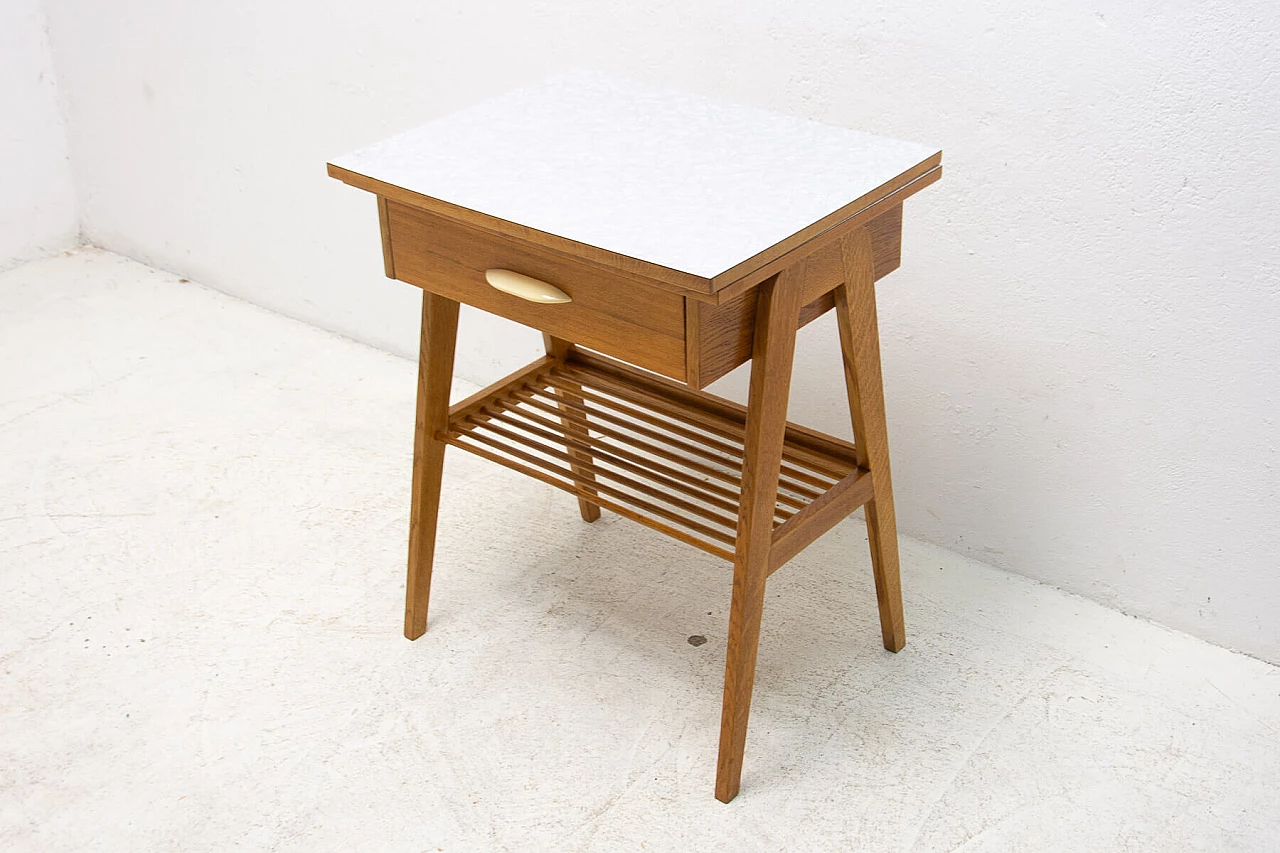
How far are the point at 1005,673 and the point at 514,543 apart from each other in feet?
3.53

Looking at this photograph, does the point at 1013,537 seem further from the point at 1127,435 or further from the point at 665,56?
the point at 665,56

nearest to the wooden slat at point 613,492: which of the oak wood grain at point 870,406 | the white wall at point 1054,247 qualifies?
the oak wood grain at point 870,406

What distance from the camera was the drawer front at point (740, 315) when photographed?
A: 1920 mm

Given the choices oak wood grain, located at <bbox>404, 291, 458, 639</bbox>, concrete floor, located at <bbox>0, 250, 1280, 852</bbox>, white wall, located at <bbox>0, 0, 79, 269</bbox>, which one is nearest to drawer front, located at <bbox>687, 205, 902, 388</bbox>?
oak wood grain, located at <bbox>404, 291, 458, 639</bbox>

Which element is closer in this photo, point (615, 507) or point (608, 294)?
point (608, 294)

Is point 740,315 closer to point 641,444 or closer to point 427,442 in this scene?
point 641,444

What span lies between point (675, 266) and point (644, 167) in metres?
0.38

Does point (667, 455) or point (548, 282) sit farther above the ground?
point (548, 282)

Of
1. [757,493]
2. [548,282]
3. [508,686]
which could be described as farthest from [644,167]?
[508,686]

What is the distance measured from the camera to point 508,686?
2.56 m

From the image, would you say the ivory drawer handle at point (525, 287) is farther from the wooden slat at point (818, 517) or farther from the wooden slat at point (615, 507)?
the wooden slat at point (818, 517)

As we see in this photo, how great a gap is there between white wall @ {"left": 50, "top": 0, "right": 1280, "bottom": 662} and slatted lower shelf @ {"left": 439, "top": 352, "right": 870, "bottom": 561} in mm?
444

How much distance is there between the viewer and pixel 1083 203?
251cm

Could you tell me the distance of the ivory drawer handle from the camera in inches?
81.4
